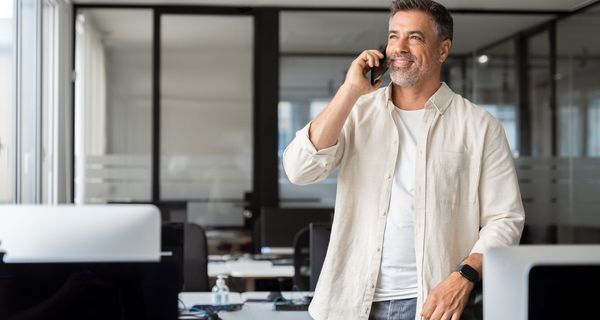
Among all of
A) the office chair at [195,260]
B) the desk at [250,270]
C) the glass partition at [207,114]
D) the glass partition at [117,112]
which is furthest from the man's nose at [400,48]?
the glass partition at [117,112]

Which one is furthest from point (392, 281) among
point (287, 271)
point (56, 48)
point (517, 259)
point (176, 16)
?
point (176, 16)

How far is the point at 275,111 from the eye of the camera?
820cm

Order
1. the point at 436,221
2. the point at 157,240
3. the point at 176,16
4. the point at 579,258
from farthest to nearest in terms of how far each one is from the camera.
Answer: the point at 176,16, the point at 436,221, the point at 157,240, the point at 579,258

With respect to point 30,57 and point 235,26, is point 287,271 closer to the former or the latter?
point 30,57

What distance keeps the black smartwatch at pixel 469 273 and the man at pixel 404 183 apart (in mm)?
29

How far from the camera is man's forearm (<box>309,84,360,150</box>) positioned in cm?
238

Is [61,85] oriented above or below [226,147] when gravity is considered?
above

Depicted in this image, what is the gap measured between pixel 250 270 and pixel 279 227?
19.5 inches

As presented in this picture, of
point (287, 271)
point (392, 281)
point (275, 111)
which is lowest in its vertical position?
point (287, 271)

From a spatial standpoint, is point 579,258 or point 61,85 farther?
point 61,85

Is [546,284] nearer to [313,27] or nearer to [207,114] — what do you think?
[207,114]

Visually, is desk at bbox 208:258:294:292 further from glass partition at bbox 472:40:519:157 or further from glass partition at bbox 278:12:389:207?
glass partition at bbox 472:40:519:157

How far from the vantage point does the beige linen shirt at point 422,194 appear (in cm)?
241

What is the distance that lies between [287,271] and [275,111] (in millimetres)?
2488
